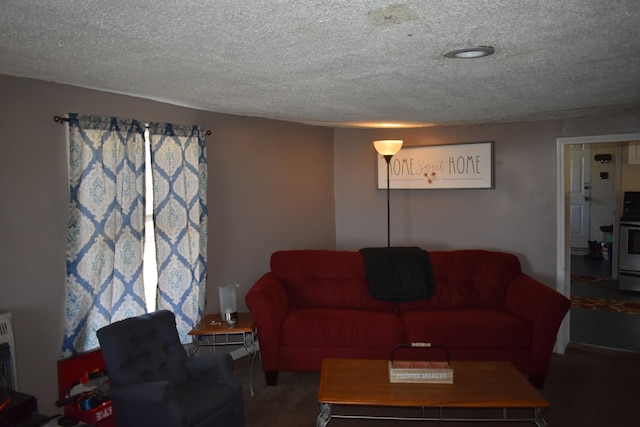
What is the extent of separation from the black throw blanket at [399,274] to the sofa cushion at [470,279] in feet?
0.25

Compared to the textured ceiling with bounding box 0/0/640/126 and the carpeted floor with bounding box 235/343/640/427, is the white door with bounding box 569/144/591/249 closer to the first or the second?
the carpeted floor with bounding box 235/343/640/427

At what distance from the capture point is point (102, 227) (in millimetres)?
3098

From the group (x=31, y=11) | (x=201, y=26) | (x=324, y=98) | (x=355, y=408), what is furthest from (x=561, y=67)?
(x=355, y=408)

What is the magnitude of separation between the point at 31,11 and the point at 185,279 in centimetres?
242

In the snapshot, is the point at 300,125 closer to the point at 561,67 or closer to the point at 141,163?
the point at 141,163

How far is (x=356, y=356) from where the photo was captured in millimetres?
3703

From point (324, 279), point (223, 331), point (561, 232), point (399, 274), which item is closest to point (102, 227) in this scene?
point (223, 331)

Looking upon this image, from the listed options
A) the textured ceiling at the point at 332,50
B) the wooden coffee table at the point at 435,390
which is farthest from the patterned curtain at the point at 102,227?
the wooden coffee table at the point at 435,390

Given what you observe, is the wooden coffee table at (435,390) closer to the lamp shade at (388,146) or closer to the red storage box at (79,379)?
the red storage box at (79,379)

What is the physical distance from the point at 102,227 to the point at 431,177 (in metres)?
3.17

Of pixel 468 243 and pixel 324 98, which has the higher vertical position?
pixel 324 98

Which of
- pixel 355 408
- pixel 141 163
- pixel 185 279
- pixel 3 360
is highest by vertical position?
pixel 141 163

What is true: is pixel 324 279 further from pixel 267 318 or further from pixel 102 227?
pixel 102 227

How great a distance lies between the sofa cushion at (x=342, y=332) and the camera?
3684 millimetres
